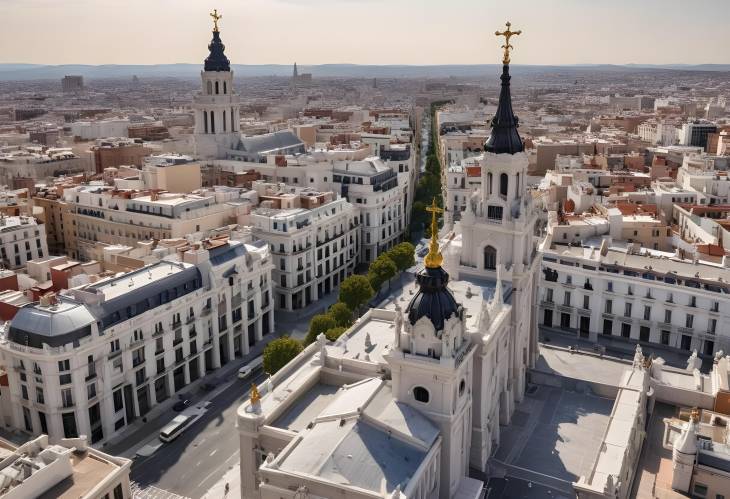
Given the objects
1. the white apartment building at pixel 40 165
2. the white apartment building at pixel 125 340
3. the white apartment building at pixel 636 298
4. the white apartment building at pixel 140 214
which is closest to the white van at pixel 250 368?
the white apartment building at pixel 125 340

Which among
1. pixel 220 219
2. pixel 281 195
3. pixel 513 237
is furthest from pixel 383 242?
pixel 513 237

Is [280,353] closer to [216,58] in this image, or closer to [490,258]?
A: [490,258]

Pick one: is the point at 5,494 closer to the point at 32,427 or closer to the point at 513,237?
the point at 32,427

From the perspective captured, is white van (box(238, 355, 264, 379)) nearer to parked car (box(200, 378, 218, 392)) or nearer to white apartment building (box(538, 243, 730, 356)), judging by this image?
parked car (box(200, 378, 218, 392))

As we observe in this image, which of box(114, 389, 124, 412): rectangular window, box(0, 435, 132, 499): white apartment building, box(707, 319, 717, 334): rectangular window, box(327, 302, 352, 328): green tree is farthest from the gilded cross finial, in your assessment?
box(707, 319, 717, 334): rectangular window

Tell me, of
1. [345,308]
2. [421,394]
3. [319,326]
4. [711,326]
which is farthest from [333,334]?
[711,326]
